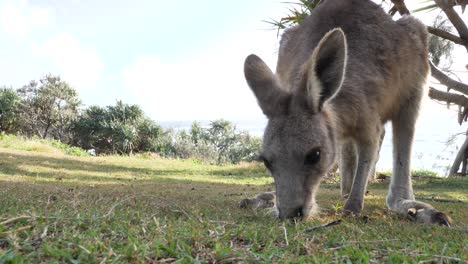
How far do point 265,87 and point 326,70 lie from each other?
0.53 meters

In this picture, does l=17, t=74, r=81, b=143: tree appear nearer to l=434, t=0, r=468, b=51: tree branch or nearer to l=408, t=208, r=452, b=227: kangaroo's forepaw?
l=434, t=0, r=468, b=51: tree branch

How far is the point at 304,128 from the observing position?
3.34 m

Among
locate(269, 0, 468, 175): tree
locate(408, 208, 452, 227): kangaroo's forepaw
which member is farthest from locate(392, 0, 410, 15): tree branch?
locate(408, 208, 452, 227): kangaroo's forepaw

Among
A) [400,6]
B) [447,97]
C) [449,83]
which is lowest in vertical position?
[447,97]

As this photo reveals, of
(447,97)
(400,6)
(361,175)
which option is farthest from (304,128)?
(447,97)

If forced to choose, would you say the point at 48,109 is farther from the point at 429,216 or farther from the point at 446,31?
the point at 429,216

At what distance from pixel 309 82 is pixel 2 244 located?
2.25 m

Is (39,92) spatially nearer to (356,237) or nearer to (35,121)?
(35,121)

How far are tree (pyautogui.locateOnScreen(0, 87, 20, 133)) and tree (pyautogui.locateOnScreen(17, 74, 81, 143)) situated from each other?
445 mm

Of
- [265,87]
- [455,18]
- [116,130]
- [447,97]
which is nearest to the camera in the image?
[265,87]

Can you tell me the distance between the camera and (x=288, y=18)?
12211 mm

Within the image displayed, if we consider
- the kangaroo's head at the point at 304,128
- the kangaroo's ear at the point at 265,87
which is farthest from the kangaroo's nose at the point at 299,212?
the kangaroo's ear at the point at 265,87

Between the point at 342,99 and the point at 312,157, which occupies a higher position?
the point at 342,99

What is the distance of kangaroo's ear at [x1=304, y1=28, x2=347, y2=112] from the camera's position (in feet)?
10.8
